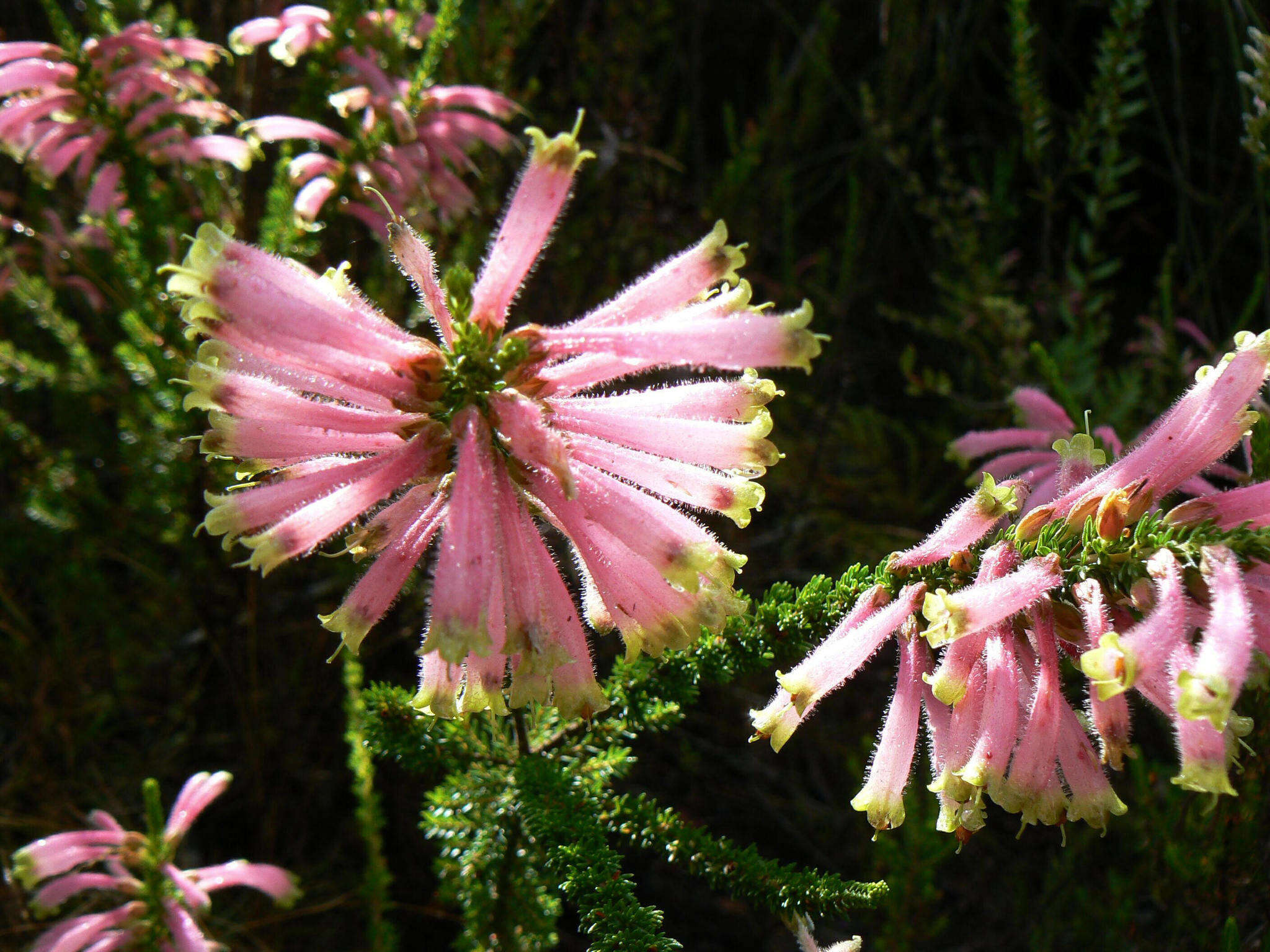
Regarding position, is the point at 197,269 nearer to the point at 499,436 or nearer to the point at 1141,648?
the point at 499,436

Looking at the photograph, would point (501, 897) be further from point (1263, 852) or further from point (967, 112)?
point (967, 112)

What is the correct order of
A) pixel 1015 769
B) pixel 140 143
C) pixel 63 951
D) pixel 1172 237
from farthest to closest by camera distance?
pixel 1172 237 → pixel 140 143 → pixel 63 951 → pixel 1015 769

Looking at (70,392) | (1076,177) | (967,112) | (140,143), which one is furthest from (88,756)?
(1076,177)

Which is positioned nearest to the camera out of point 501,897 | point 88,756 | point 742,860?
point 742,860

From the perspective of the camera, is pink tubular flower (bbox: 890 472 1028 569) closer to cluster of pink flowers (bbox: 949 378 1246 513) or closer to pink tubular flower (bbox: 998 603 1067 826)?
pink tubular flower (bbox: 998 603 1067 826)

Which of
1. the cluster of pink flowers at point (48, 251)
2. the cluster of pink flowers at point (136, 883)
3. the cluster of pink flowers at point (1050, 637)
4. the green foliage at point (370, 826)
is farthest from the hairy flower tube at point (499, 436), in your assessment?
the cluster of pink flowers at point (48, 251)

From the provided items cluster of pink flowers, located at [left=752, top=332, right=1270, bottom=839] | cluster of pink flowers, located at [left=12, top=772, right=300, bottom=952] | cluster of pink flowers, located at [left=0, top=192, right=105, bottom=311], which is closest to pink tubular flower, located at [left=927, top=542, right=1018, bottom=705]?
cluster of pink flowers, located at [left=752, top=332, right=1270, bottom=839]

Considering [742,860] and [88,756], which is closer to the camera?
[742,860]
